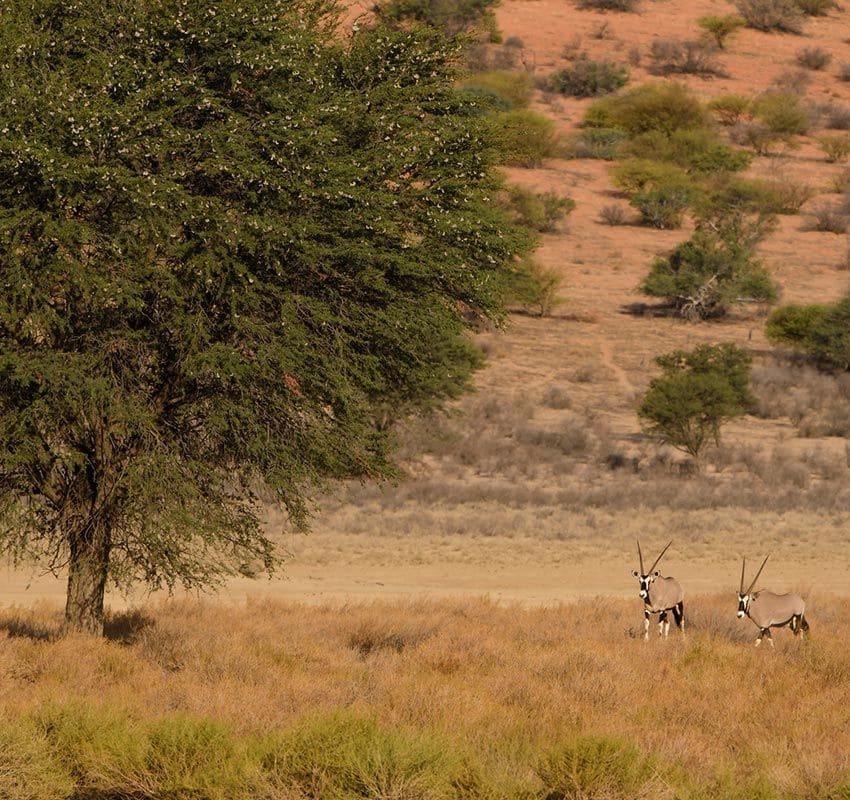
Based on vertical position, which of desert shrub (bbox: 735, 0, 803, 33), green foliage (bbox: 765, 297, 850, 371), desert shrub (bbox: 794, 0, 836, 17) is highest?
desert shrub (bbox: 794, 0, 836, 17)

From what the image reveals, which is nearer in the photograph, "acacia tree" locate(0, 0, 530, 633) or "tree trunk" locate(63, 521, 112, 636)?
"acacia tree" locate(0, 0, 530, 633)

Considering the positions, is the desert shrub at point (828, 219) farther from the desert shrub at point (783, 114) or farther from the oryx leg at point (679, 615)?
the oryx leg at point (679, 615)

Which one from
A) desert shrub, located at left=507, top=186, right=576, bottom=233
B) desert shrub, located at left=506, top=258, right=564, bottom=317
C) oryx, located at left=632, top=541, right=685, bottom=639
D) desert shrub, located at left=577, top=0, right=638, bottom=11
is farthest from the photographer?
desert shrub, located at left=577, top=0, right=638, bottom=11

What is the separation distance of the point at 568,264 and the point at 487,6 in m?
39.8

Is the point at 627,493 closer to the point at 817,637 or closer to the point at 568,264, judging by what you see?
the point at 817,637

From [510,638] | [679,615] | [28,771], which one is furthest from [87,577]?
[679,615]

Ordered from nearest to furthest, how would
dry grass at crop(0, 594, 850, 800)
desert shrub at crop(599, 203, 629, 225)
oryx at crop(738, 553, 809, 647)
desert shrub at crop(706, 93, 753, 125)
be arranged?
dry grass at crop(0, 594, 850, 800)
oryx at crop(738, 553, 809, 647)
desert shrub at crop(599, 203, 629, 225)
desert shrub at crop(706, 93, 753, 125)

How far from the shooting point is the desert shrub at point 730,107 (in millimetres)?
79000

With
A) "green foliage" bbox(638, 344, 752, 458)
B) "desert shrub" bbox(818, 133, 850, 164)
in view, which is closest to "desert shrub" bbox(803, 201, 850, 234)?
"desert shrub" bbox(818, 133, 850, 164)

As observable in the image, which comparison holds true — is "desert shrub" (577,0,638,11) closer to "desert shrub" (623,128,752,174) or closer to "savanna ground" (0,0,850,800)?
"desert shrub" (623,128,752,174)

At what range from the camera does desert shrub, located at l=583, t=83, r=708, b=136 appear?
73750 millimetres

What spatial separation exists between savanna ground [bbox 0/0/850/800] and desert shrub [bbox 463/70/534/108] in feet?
112

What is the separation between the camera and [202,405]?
38.8ft

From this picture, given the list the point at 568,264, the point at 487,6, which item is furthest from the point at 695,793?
the point at 487,6
